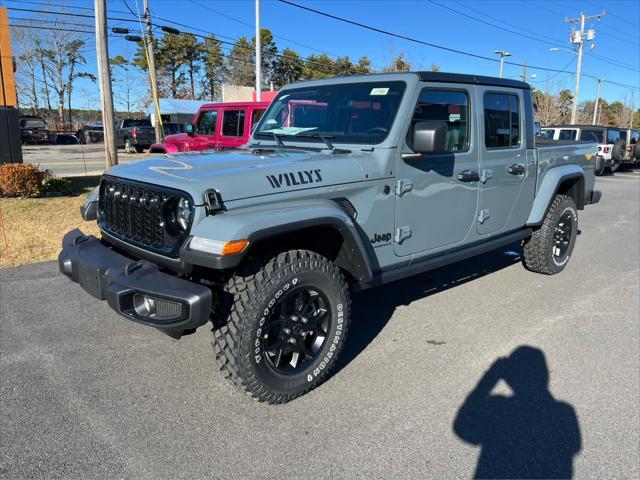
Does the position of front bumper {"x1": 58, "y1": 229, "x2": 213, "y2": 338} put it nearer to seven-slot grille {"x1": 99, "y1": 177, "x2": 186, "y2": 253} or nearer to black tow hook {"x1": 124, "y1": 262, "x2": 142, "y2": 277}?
black tow hook {"x1": 124, "y1": 262, "x2": 142, "y2": 277}

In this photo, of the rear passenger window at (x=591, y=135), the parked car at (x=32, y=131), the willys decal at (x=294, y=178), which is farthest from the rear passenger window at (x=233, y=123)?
the parked car at (x=32, y=131)

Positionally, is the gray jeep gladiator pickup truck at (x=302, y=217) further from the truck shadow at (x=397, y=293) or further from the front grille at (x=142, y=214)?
the truck shadow at (x=397, y=293)

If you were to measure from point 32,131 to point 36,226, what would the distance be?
3105 centimetres

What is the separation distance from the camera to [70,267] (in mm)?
3170

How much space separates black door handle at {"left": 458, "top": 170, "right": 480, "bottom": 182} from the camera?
3.89 m

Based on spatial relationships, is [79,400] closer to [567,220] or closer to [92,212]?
[92,212]

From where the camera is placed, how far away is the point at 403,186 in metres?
3.41

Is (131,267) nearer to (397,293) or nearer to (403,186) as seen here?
(403,186)

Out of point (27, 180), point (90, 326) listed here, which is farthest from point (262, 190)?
point (27, 180)

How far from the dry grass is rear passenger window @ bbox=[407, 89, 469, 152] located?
478 centimetres

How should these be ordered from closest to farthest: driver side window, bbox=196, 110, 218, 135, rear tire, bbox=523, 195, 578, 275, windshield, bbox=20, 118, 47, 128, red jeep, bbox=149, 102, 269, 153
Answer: rear tire, bbox=523, 195, 578, 275, red jeep, bbox=149, 102, 269, 153, driver side window, bbox=196, 110, 218, 135, windshield, bbox=20, 118, 47, 128

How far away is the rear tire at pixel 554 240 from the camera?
17.2 ft

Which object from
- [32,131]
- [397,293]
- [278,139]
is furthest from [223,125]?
[32,131]

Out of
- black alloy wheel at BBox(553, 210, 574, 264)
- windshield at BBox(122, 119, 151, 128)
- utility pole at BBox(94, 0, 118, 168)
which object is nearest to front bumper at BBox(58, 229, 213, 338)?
black alloy wheel at BBox(553, 210, 574, 264)
